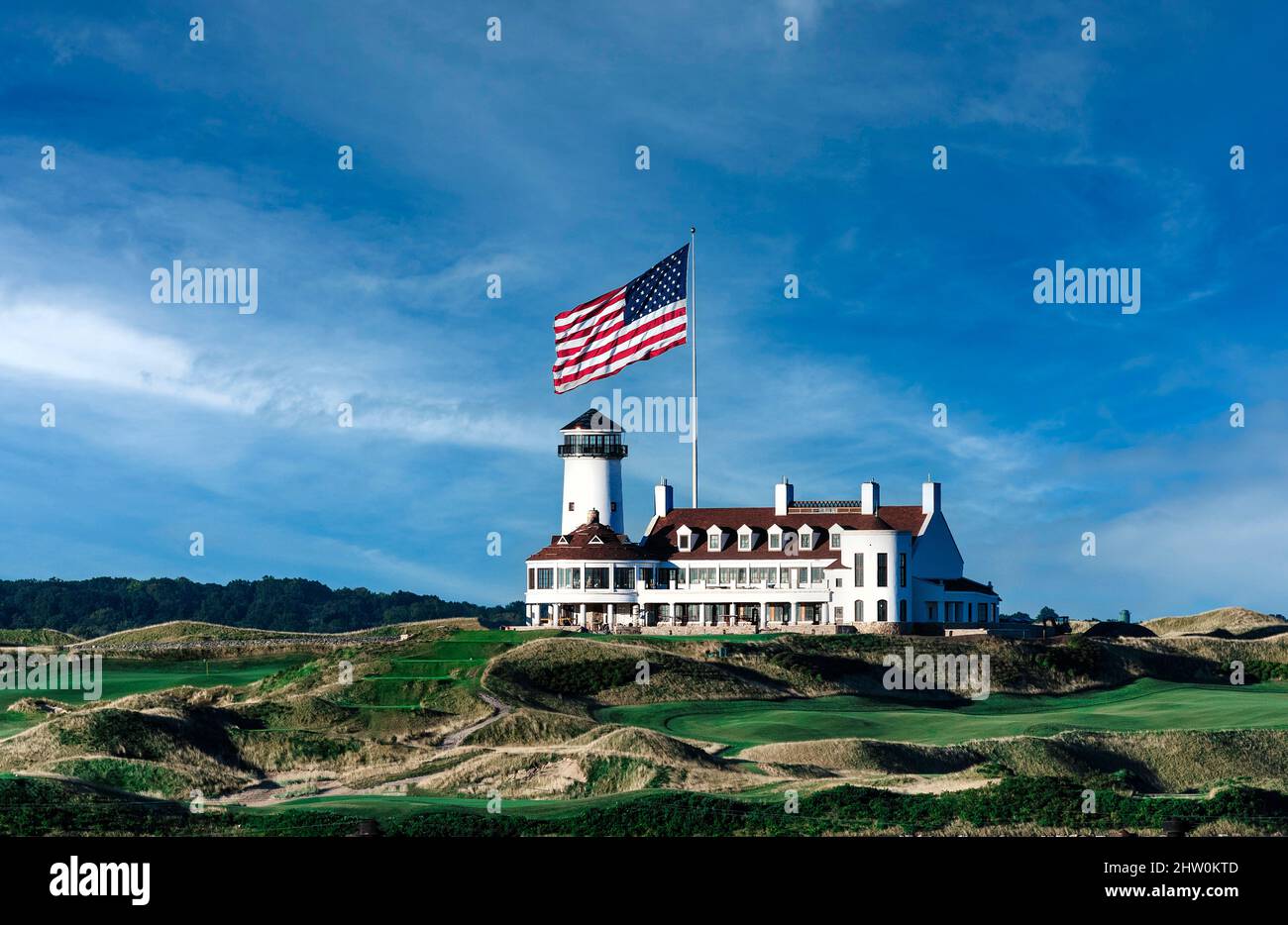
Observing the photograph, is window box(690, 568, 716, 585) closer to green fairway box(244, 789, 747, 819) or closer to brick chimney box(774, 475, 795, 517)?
brick chimney box(774, 475, 795, 517)

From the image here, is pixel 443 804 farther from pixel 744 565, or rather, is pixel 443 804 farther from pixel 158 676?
pixel 744 565

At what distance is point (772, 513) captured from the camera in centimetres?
9731

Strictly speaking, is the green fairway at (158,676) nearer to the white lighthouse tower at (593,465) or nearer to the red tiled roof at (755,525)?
the white lighthouse tower at (593,465)

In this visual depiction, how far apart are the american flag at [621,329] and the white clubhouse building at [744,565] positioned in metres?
14.0

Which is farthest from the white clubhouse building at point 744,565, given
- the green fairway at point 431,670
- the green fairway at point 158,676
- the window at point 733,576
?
the green fairway at point 158,676

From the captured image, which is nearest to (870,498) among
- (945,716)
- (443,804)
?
(945,716)

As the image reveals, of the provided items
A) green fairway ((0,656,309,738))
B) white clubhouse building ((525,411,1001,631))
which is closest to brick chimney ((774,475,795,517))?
white clubhouse building ((525,411,1001,631))

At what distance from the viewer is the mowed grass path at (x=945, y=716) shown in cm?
5900

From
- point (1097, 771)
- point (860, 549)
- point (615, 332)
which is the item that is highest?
point (615, 332)

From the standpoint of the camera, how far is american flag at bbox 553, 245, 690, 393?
8288cm

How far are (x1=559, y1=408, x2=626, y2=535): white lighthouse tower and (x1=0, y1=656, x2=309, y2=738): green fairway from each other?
841 inches
